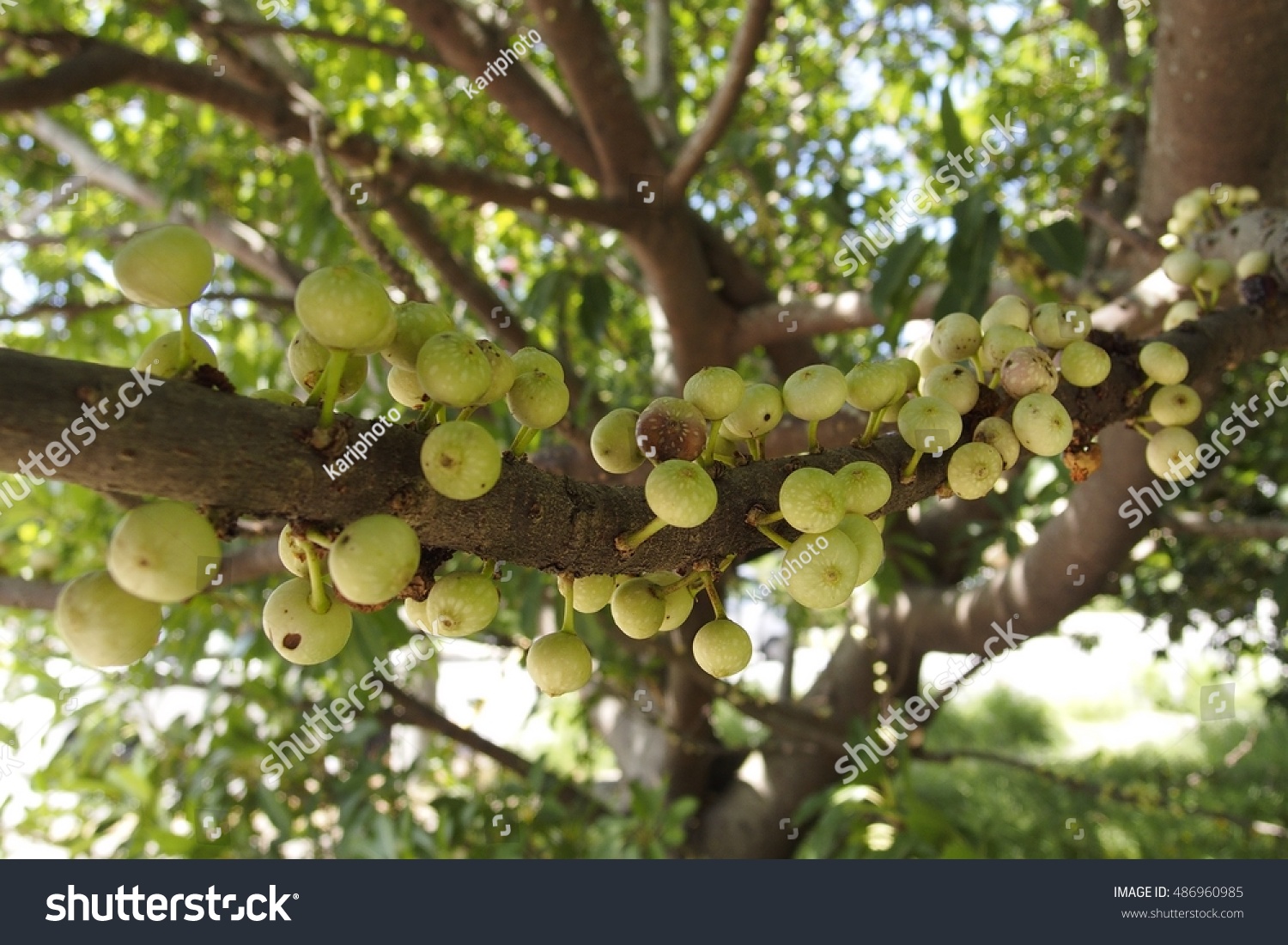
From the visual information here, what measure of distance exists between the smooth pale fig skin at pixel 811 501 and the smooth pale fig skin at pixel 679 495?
106 mm

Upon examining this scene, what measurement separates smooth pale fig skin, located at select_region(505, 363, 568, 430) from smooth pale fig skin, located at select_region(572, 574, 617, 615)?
20 cm

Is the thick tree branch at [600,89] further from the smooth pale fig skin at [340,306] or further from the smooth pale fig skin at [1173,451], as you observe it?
the smooth pale fig skin at [340,306]

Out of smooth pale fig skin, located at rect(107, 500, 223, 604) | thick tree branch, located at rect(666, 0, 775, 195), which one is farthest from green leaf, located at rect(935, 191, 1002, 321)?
smooth pale fig skin, located at rect(107, 500, 223, 604)

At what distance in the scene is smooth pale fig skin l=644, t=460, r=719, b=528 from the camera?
887 mm

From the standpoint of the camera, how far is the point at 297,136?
3.14 meters

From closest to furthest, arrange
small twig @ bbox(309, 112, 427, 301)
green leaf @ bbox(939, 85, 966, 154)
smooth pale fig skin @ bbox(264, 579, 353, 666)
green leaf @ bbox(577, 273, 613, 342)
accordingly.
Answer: smooth pale fig skin @ bbox(264, 579, 353, 666)
small twig @ bbox(309, 112, 427, 301)
green leaf @ bbox(939, 85, 966, 154)
green leaf @ bbox(577, 273, 613, 342)

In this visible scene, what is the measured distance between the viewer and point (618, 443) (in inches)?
43.9

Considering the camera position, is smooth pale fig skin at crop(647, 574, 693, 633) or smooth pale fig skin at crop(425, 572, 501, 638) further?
smooth pale fig skin at crop(647, 574, 693, 633)

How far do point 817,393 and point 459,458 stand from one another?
0.56 metres

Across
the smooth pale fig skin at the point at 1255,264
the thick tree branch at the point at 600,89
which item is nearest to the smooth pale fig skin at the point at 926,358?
the smooth pale fig skin at the point at 1255,264

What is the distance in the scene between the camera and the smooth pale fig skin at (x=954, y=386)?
1.27 meters

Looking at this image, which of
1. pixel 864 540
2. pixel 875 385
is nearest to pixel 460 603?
pixel 864 540

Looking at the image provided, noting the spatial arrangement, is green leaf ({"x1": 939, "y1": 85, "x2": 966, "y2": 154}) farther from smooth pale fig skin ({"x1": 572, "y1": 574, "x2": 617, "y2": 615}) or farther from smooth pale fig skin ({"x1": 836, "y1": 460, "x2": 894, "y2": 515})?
smooth pale fig skin ({"x1": 572, "y1": 574, "x2": 617, "y2": 615})

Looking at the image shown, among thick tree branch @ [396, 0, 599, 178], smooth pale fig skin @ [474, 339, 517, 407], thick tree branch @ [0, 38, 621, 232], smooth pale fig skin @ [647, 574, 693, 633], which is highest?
thick tree branch @ [396, 0, 599, 178]
